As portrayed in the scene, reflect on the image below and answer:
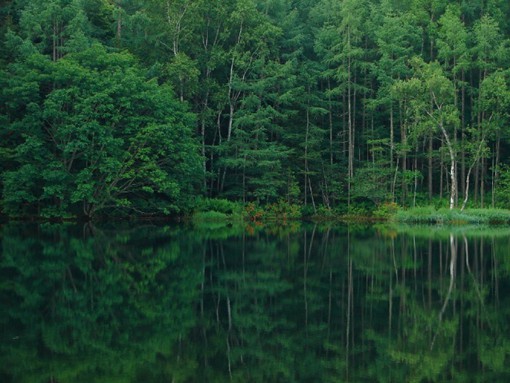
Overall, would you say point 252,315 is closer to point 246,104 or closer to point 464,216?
point 464,216

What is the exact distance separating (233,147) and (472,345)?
30767 mm

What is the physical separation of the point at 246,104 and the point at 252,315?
98.2ft

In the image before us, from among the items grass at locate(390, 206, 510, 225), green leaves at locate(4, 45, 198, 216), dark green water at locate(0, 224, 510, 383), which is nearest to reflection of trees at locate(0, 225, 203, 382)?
dark green water at locate(0, 224, 510, 383)

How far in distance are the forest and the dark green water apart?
47.2 feet

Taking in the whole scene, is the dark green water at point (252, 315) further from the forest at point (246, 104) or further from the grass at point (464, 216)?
the forest at point (246, 104)

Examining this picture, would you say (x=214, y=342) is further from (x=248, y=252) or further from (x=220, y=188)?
(x=220, y=188)

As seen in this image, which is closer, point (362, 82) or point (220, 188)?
point (220, 188)

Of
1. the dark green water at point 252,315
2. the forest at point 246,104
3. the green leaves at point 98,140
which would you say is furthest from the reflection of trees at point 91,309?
the forest at point 246,104

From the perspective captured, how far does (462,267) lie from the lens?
49.3 ft

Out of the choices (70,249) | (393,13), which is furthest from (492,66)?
(70,249)

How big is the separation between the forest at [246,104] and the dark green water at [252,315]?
47.2ft

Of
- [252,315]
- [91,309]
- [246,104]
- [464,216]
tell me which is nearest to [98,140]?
[246,104]

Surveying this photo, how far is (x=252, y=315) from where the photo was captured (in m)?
9.69

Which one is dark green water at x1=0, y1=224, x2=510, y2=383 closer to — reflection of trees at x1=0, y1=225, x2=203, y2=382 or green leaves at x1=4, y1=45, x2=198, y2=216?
reflection of trees at x1=0, y1=225, x2=203, y2=382
